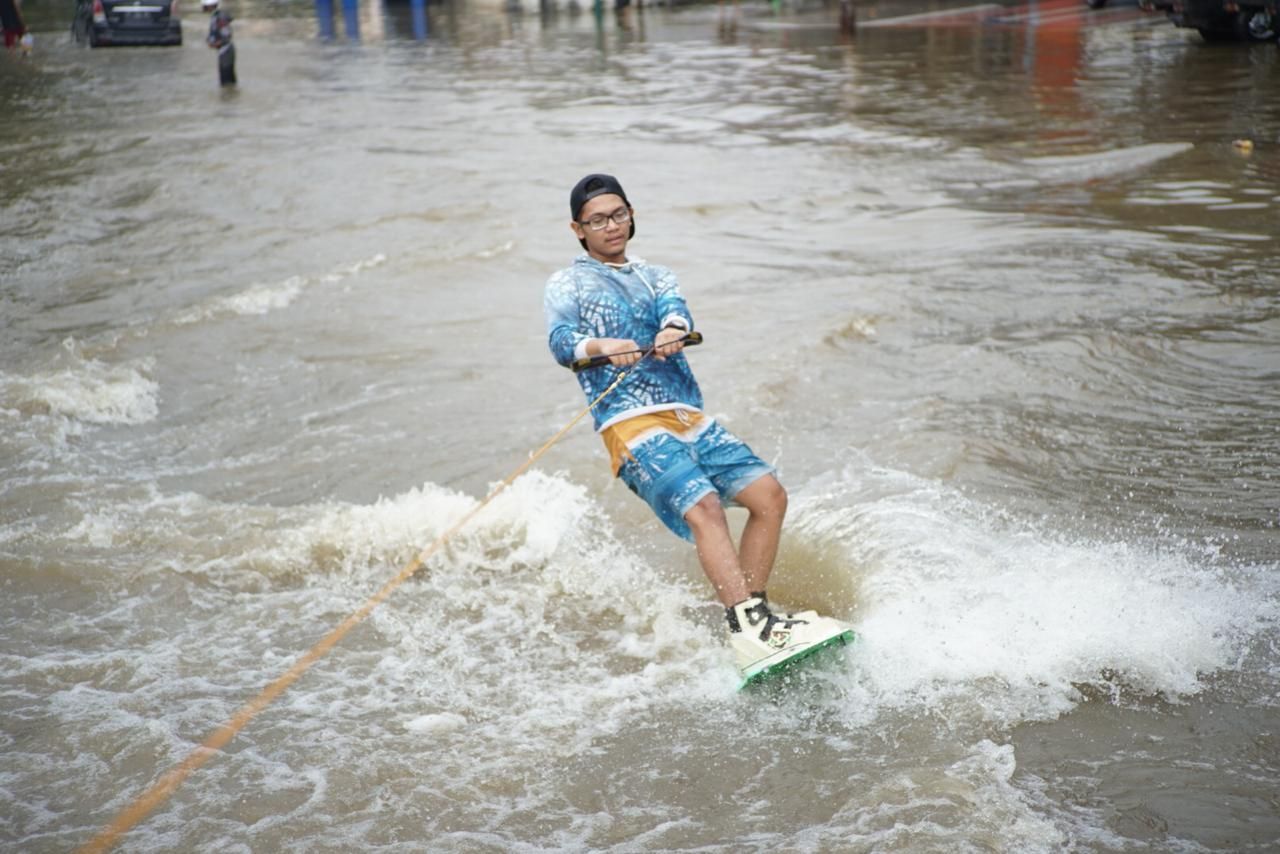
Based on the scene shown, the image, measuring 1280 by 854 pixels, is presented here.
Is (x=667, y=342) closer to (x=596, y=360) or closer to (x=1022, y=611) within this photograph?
(x=596, y=360)

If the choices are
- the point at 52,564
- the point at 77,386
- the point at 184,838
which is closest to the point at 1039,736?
the point at 184,838

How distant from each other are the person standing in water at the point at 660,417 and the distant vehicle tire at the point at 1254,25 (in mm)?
21757

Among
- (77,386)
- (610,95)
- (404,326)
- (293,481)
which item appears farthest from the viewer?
(610,95)

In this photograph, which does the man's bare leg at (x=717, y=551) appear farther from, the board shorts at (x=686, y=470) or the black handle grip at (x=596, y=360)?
the black handle grip at (x=596, y=360)

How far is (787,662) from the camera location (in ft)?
15.6

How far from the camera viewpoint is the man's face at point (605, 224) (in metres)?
5.25

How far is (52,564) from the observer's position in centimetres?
639

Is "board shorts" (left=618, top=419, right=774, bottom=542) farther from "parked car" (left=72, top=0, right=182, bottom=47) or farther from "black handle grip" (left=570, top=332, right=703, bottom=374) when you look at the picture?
"parked car" (left=72, top=0, right=182, bottom=47)

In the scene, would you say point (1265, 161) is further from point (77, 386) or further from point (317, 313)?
point (77, 386)

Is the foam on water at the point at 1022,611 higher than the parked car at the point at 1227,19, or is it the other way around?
the parked car at the point at 1227,19

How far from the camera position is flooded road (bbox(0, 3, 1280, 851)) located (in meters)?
4.36

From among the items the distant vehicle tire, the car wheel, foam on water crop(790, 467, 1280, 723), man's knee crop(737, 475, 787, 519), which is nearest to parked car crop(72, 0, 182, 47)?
the car wheel

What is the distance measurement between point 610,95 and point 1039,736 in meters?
20.7

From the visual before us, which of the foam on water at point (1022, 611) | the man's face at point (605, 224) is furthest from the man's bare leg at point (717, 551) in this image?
the man's face at point (605, 224)
